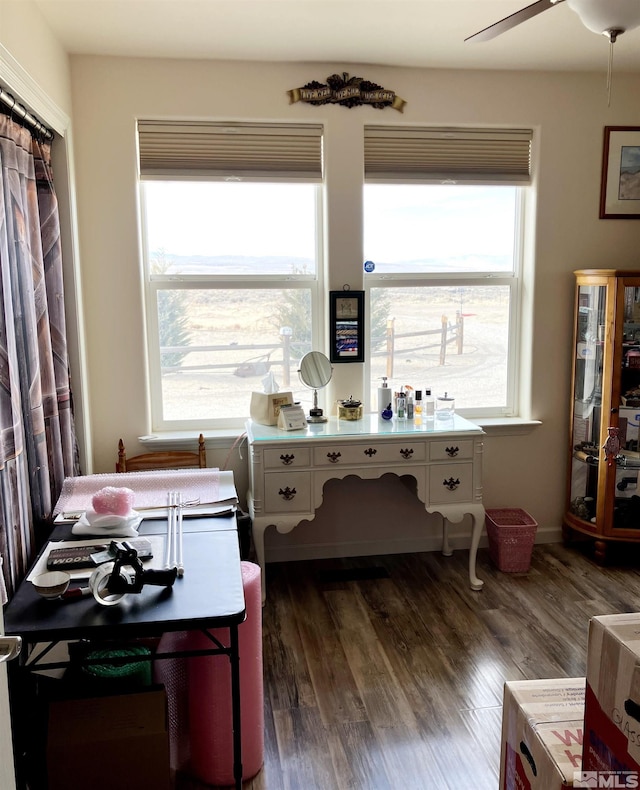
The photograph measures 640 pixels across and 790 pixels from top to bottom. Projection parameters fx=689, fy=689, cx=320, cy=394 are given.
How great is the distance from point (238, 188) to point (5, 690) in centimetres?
277

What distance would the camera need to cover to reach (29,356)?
96.5 inches

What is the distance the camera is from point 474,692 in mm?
2557

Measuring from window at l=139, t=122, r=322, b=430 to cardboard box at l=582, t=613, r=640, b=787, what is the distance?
2557 mm

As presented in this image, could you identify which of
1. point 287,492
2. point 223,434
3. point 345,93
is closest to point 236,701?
point 287,492

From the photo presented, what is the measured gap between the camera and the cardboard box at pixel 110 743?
1884mm

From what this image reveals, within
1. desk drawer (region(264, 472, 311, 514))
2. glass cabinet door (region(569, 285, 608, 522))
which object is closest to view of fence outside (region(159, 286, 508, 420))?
glass cabinet door (region(569, 285, 608, 522))

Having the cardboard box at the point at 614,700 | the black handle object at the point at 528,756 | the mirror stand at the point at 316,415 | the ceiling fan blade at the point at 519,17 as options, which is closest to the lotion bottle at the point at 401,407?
the mirror stand at the point at 316,415

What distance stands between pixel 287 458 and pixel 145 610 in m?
1.43

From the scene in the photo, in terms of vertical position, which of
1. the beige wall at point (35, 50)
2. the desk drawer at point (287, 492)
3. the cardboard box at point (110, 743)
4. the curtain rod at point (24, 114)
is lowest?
the cardboard box at point (110, 743)

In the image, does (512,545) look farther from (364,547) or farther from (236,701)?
(236,701)

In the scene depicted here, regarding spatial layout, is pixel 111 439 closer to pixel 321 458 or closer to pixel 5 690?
pixel 321 458

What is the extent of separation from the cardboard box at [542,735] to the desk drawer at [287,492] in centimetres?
161

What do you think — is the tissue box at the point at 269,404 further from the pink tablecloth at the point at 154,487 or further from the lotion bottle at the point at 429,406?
the lotion bottle at the point at 429,406

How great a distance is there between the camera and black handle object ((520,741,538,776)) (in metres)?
1.52
